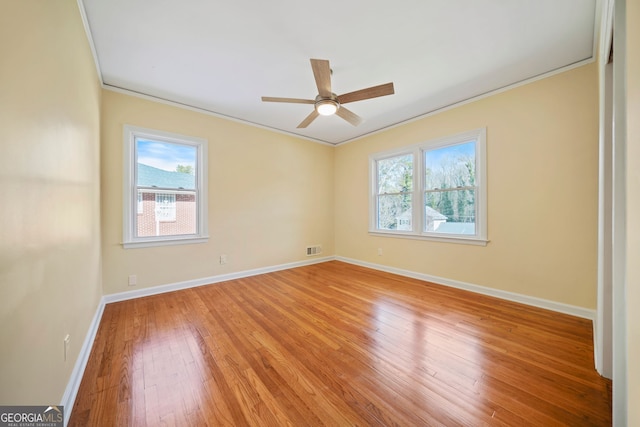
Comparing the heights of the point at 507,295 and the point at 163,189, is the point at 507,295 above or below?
below

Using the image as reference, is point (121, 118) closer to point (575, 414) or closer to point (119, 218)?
point (119, 218)

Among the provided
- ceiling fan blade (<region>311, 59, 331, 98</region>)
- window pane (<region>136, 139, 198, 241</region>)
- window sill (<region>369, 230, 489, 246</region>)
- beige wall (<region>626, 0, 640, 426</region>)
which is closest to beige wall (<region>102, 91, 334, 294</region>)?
window pane (<region>136, 139, 198, 241</region>)

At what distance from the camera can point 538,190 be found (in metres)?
2.75

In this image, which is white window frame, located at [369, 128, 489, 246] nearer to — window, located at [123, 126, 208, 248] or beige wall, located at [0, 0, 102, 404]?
window, located at [123, 126, 208, 248]

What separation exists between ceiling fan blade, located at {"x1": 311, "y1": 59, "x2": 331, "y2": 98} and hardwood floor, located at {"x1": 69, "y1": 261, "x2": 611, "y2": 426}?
2379 millimetres

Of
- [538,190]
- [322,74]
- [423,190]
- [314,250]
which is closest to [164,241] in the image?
[314,250]

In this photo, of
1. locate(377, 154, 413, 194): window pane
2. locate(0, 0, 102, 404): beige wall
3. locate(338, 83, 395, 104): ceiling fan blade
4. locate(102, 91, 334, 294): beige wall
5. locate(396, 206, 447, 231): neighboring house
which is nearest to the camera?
locate(0, 0, 102, 404): beige wall

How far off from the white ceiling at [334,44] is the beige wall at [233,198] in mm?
473

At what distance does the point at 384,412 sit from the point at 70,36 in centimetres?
316

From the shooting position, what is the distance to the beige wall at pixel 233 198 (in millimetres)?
2973

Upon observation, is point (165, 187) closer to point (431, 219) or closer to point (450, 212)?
point (431, 219)

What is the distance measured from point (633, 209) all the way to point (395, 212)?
3.63m

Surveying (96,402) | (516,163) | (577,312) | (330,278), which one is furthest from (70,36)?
(577,312)

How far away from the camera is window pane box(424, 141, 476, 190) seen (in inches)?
133
